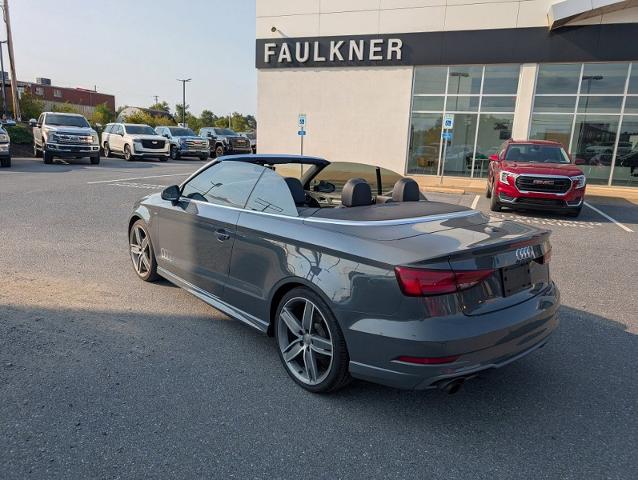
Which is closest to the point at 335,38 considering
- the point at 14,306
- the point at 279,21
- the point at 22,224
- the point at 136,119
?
the point at 279,21

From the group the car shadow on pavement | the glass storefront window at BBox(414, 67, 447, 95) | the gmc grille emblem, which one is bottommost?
the car shadow on pavement

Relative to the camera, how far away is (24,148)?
24.6 m

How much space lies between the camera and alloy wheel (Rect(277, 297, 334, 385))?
2998mm

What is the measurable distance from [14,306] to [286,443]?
128 inches

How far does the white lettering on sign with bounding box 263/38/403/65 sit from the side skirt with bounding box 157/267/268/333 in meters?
16.2

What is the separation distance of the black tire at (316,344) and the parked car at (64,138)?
63.8ft

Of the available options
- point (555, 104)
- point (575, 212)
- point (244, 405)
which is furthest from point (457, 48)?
point (244, 405)

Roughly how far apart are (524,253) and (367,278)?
105cm

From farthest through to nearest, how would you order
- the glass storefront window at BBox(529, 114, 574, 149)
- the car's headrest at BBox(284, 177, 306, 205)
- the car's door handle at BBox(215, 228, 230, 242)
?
the glass storefront window at BBox(529, 114, 574, 149)
the car's door handle at BBox(215, 228, 230, 242)
the car's headrest at BBox(284, 177, 306, 205)

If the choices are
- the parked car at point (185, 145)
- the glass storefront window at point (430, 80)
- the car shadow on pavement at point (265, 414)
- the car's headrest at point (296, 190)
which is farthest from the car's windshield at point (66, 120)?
the car's headrest at point (296, 190)

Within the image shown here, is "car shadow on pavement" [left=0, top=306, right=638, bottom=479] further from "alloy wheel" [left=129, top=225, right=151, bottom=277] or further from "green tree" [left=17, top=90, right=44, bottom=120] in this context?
"green tree" [left=17, top=90, right=44, bottom=120]

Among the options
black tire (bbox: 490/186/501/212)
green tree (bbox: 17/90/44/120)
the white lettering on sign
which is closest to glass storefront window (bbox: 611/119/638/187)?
the white lettering on sign

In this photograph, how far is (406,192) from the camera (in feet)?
12.9

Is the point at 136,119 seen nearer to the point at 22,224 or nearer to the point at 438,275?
the point at 22,224
